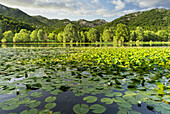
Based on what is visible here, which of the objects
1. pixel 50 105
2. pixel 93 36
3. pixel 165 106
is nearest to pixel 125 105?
pixel 165 106

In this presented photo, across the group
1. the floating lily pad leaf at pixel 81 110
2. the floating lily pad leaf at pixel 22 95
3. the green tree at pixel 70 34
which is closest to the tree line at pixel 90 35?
the green tree at pixel 70 34

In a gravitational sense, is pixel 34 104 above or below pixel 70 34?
below

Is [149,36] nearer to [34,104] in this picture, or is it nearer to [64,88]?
[64,88]

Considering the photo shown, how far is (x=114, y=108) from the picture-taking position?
222 cm

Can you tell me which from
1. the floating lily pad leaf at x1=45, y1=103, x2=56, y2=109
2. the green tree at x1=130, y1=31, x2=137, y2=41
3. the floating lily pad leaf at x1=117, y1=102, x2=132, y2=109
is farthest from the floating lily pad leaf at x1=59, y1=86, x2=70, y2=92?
the green tree at x1=130, y1=31, x2=137, y2=41

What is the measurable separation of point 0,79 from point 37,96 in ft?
7.81

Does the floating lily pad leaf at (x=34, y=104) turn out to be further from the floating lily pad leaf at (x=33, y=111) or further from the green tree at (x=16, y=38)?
the green tree at (x=16, y=38)

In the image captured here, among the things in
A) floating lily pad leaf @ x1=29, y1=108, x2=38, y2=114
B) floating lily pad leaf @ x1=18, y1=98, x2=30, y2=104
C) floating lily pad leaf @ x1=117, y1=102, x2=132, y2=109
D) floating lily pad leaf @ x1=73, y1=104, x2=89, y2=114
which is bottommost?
floating lily pad leaf @ x1=18, y1=98, x2=30, y2=104

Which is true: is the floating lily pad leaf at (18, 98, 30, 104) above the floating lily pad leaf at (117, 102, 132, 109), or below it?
below

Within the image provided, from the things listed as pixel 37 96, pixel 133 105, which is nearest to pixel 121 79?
pixel 133 105

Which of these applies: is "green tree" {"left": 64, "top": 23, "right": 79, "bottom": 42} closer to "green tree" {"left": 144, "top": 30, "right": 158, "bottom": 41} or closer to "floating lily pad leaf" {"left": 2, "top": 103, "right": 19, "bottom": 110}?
"green tree" {"left": 144, "top": 30, "right": 158, "bottom": 41}

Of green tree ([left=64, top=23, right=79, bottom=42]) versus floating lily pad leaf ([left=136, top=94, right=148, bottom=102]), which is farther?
green tree ([left=64, top=23, right=79, bottom=42])

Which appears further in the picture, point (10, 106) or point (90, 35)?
point (90, 35)

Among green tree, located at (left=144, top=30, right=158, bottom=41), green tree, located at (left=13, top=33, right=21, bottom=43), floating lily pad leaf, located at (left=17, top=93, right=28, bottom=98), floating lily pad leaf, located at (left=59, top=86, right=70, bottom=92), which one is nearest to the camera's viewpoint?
floating lily pad leaf, located at (left=17, top=93, right=28, bottom=98)
